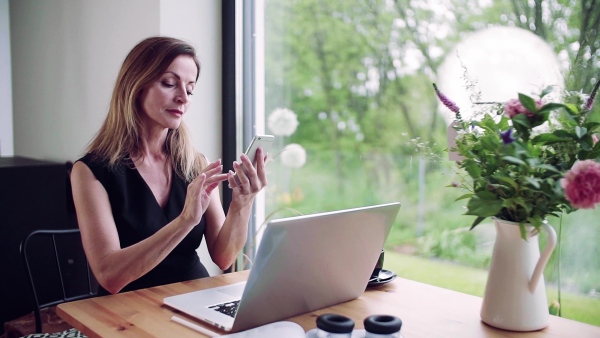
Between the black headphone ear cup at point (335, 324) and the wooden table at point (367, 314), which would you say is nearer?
the black headphone ear cup at point (335, 324)

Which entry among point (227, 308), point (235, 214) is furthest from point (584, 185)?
point (235, 214)

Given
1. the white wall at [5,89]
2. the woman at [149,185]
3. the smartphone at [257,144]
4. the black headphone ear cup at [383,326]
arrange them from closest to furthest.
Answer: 1. the black headphone ear cup at [383,326]
2. the smartphone at [257,144]
3. the woman at [149,185]
4. the white wall at [5,89]

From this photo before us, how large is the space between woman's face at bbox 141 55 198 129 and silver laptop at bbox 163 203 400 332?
622 mm

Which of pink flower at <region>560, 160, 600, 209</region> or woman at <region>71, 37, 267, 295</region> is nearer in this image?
pink flower at <region>560, 160, 600, 209</region>

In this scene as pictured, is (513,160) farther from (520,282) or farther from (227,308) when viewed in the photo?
(227,308)

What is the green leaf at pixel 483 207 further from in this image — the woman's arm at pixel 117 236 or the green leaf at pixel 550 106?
the woman's arm at pixel 117 236

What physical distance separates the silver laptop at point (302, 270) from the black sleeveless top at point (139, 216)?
0.39 meters

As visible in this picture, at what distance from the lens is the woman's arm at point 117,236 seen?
1.46 m

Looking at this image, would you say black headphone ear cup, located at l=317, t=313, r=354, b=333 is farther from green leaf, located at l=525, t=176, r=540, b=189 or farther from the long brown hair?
the long brown hair

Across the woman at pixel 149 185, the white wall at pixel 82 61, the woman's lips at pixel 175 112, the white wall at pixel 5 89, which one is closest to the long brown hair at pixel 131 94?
the woman at pixel 149 185

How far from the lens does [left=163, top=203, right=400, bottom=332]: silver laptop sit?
3.50 ft

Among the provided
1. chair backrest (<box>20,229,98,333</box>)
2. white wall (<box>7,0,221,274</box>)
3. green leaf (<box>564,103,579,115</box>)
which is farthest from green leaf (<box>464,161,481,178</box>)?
chair backrest (<box>20,229,98,333</box>)

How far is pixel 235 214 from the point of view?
1.75 meters

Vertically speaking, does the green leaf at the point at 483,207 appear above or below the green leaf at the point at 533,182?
below
